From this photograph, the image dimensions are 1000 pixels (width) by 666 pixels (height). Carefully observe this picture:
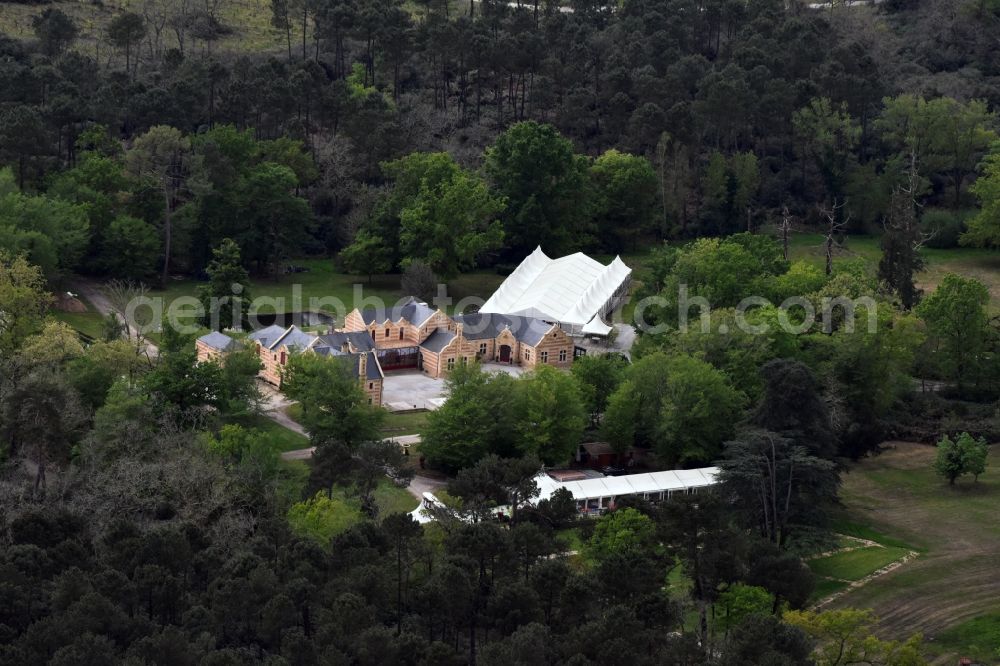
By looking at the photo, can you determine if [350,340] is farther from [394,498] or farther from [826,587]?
[826,587]

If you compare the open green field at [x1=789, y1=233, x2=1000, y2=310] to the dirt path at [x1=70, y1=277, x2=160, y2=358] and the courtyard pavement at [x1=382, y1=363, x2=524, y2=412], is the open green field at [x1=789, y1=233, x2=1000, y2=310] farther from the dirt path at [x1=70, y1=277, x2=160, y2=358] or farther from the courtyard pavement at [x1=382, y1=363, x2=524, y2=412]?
the dirt path at [x1=70, y1=277, x2=160, y2=358]

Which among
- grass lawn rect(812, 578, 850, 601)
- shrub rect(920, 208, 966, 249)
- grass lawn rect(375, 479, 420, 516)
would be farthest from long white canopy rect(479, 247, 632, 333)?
grass lawn rect(812, 578, 850, 601)

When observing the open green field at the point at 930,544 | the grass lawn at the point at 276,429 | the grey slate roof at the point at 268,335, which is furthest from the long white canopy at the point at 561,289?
the open green field at the point at 930,544

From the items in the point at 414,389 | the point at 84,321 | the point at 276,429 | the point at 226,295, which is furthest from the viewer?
the point at 84,321

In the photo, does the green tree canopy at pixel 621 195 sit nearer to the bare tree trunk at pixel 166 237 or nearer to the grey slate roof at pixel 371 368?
the bare tree trunk at pixel 166 237

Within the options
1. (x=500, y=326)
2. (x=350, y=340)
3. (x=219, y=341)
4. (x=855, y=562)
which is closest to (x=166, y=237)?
(x=219, y=341)

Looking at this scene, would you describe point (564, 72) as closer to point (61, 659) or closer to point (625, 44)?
point (625, 44)

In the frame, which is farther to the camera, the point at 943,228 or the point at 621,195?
the point at 943,228
